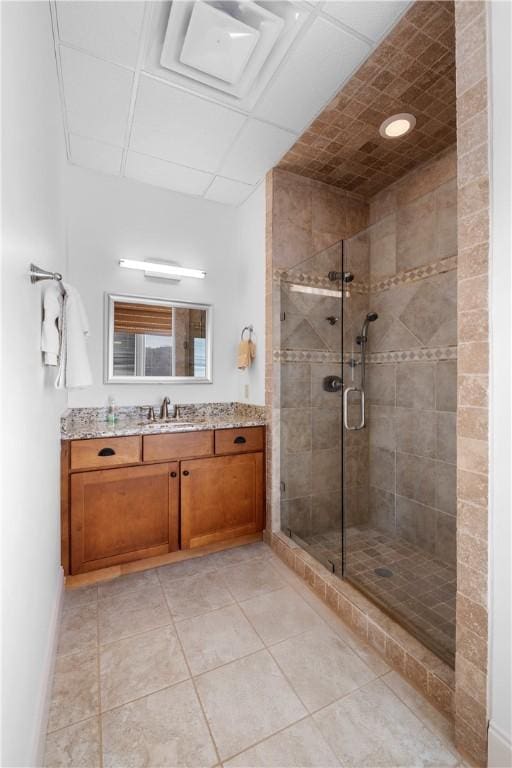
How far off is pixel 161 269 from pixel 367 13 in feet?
5.98

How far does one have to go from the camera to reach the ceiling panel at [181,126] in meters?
1.82

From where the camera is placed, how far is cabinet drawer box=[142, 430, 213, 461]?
82.6 inches

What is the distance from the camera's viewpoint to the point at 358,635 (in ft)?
5.11

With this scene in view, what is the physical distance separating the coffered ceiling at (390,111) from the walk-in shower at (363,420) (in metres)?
0.56

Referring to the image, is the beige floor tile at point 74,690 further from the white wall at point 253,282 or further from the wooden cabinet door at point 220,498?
the white wall at point 253,282

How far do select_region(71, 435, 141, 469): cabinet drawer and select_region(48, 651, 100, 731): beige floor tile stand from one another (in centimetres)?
87

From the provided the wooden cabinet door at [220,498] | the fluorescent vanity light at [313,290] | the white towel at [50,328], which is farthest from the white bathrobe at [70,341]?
the fluorescent vanity light at [313,290]

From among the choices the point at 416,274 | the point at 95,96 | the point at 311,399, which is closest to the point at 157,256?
the point at 95,96

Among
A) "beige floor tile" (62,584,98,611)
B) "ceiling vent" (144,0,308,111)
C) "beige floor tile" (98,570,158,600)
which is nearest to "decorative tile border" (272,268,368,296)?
"ceiling vent" (144,0,308,111)

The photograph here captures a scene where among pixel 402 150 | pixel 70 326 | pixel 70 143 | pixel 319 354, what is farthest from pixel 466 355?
pixel 70 143

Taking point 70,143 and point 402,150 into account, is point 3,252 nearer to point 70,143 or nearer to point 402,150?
point 70,143

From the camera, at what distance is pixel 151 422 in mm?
2482

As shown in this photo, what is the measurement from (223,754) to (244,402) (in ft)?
6.53

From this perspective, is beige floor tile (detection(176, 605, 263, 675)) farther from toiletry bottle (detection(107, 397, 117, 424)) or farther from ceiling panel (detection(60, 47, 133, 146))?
ceiling panel (detection(60, 47, 133, 146))
